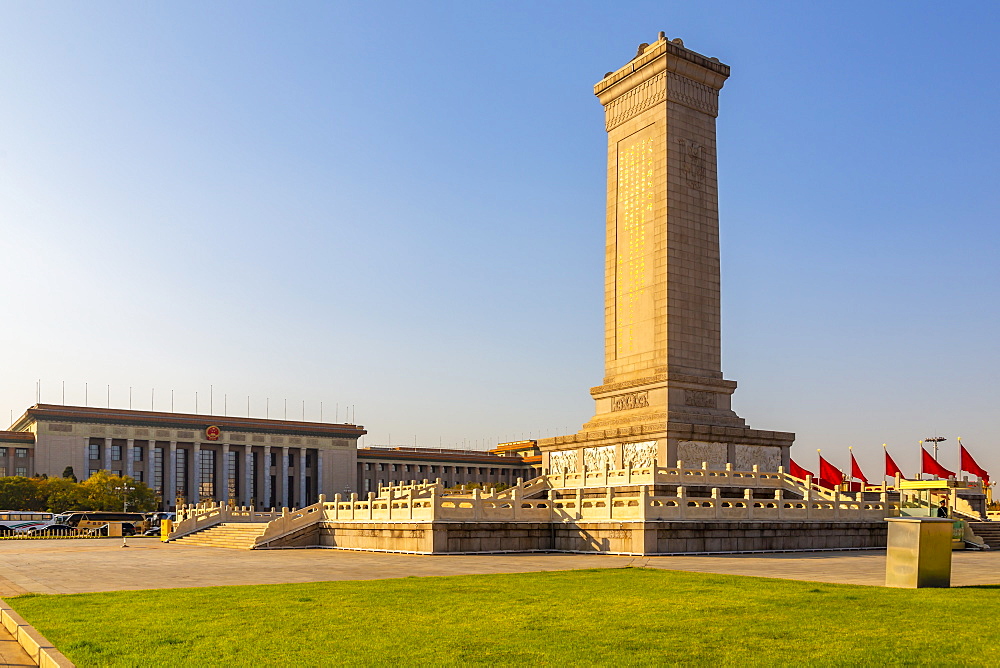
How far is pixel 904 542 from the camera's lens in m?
15.9

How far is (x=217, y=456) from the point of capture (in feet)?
371

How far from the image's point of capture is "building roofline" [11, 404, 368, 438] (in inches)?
4092

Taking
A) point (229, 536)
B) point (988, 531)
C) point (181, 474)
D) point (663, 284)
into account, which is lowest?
point (181, 474)

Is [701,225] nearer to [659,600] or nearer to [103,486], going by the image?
[659,600]

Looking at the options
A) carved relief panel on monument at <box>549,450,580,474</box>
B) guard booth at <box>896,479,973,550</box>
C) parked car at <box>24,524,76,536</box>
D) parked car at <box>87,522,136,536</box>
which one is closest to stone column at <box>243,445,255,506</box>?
parked car at <box>24,524,76,536</box>

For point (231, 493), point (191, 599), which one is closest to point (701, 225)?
point (191, 599)

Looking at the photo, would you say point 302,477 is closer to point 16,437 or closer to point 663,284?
point 16,437

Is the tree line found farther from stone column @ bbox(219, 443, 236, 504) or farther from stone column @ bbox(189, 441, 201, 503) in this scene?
stone column @ bbox(219, 443, 236, 504)

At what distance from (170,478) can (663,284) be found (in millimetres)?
80550

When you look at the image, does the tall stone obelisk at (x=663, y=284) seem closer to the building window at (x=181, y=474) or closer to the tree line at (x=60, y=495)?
the tree line at (x=60, y=495)

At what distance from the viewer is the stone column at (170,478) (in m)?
110

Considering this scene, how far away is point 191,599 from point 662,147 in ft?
113

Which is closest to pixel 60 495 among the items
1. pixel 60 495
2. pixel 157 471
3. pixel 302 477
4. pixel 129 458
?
pixel 60 495

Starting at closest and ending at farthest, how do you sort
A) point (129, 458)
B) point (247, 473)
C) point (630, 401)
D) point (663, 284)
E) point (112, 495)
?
point (663, 284), point (630, 401), point (112, 495), point (129, 458), point (247, 473)
